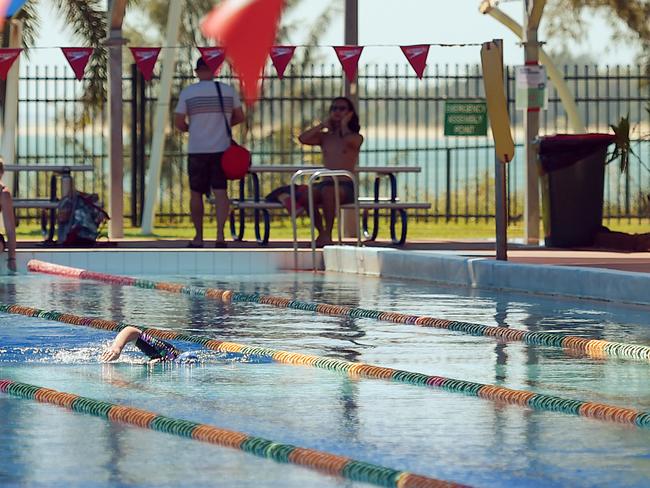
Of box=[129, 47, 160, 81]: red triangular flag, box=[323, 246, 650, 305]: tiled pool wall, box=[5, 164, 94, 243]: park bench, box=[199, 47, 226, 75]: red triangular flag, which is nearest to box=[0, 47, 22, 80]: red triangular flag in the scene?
box=[5, 164, 94, 243]: park bench

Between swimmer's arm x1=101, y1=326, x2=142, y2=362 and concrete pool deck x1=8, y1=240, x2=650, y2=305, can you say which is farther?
concrete pool deck x1=8, y1=240, x2=650, y2=305


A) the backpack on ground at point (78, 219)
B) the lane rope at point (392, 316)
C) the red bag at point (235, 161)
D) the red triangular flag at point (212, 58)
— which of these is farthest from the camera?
the backpack on ground at point (78, 219)

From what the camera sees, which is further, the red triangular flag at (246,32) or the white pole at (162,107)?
the white pole at (162,107)

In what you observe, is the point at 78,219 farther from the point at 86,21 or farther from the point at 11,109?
the point at 86,21

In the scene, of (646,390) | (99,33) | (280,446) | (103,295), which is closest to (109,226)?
(99,33)

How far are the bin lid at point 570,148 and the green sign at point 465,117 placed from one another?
2225 millimetres

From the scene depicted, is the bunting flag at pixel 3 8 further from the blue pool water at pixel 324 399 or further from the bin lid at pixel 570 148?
the bin lid at pixel 570 148

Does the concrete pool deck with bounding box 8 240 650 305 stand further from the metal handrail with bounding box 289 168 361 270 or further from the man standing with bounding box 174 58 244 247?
the man standing with bounding box 174 58 244 247

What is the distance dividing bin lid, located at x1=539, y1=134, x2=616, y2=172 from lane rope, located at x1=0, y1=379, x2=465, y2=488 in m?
10.5

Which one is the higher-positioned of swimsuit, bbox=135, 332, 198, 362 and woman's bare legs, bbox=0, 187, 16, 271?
woman's bare legs, bbox=0, 187, 16, 271

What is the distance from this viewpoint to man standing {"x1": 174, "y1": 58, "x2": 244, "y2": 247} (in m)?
15.9

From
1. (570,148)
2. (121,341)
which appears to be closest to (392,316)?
(121,341)

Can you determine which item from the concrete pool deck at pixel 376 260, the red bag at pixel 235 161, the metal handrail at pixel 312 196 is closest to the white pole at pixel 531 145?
the concrete pool deck at pixel 376 260

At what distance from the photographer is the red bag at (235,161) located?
15.6 meters
